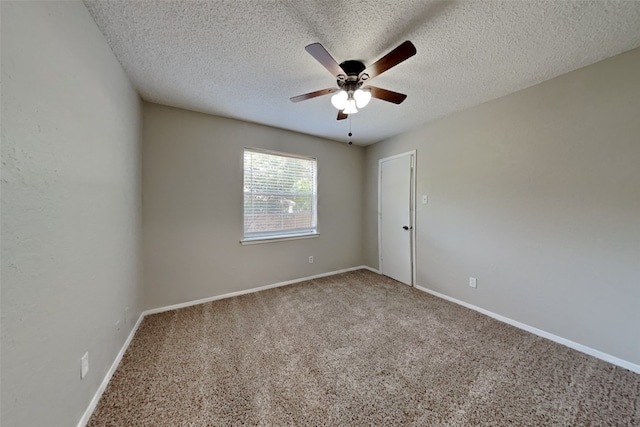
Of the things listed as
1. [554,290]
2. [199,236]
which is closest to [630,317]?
[554,290]

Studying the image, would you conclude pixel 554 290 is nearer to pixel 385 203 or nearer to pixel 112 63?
pixel 385 203

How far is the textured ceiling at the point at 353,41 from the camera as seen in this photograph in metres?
1.30

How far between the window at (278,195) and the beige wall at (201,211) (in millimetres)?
130

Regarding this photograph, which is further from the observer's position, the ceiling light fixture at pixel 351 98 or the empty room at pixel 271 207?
the ceiling light fixture at pixel 351 98

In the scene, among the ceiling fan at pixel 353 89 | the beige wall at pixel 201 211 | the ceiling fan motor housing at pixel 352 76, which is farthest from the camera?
the beige wall at pixel 201 211

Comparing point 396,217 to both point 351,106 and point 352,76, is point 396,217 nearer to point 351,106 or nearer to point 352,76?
point 351,106

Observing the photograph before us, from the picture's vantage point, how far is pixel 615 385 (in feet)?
4.93

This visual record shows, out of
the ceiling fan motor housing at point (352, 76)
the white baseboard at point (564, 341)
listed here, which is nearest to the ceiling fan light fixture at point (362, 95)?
the ceiling fan motor housing at point (352, 76)

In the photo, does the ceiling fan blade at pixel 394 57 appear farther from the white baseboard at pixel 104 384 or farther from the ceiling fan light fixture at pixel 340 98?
the white baseboard at pixel 104 384

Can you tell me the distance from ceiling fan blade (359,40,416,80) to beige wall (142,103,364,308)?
6.47 feet

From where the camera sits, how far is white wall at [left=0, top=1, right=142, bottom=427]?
2.67ft

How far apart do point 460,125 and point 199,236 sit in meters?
3.53

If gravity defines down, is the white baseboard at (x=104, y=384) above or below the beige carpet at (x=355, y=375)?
above

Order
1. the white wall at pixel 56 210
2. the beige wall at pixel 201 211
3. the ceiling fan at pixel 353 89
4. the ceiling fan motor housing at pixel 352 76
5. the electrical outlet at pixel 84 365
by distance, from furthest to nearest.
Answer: the beige wall at pixel 201 211 → the ceiling fan motor housing at pixel 352 76 → the ceiling fan at pixel 353 89 → the electrical outlet at pixel 84 365 → the white wall at pixel 56 210
